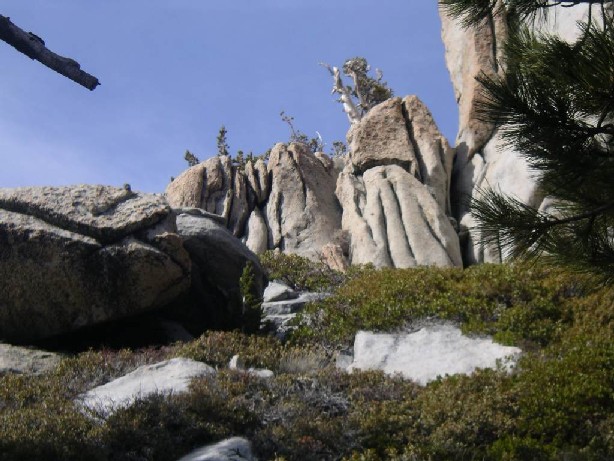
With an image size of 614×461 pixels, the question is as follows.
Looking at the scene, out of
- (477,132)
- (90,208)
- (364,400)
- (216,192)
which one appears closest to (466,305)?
(364,400)

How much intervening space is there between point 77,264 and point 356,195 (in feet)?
40.6

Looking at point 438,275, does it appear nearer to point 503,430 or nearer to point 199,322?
point 199,322

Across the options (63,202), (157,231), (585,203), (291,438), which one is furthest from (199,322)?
(585,203)

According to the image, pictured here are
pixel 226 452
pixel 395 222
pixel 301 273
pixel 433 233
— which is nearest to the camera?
pixel 226 452

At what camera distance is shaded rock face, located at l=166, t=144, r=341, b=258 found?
25969mm

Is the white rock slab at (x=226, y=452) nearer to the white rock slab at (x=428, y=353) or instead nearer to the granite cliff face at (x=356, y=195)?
the white rock slab at (x=428, y=353)

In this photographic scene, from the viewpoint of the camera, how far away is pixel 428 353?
13.3 meters

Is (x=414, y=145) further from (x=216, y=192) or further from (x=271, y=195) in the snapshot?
(x=216, y=192)

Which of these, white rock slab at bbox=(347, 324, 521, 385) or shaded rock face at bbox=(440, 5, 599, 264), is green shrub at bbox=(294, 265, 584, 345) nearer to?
white rock slab at bbox=(347, 324, 521, 385)

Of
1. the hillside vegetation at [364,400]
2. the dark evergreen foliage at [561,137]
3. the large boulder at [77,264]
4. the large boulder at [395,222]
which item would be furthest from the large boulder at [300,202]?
the dark evergreen foliage at [561,137]

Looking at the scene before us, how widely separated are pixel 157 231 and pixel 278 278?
4981mm

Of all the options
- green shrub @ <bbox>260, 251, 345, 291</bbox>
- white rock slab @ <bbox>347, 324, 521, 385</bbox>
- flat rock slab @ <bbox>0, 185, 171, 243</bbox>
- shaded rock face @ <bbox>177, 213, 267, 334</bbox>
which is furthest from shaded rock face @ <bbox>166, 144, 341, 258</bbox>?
white rock slab @ <bbox>347, 324, 521, 385</bbox>

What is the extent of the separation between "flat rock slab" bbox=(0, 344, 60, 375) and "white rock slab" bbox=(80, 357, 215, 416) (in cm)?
169

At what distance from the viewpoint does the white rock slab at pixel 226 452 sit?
9105 millimetres
